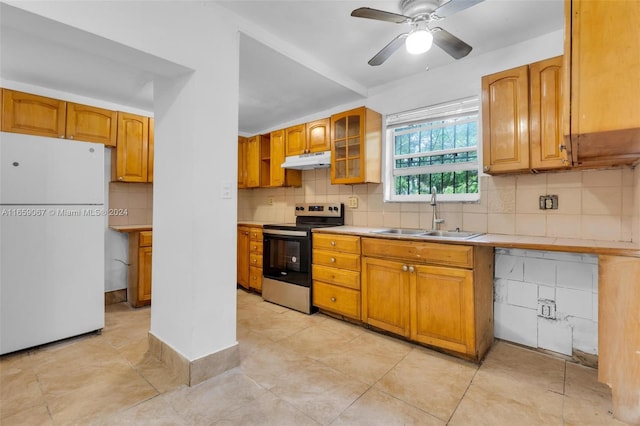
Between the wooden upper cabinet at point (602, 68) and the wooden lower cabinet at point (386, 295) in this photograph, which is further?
the wooden lower cabinet at point (386, 295)

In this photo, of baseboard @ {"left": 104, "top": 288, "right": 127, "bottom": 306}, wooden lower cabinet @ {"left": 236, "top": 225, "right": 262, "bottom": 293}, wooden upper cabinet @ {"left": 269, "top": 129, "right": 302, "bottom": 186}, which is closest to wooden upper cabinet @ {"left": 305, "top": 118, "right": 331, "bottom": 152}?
wooden upper cabinet @ {"left": 269, "top": 129, "right": 302, "bottom": 186}

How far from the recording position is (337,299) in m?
2.77

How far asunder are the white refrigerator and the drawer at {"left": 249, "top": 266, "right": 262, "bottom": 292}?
1581mm

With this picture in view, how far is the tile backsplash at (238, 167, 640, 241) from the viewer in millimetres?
1938

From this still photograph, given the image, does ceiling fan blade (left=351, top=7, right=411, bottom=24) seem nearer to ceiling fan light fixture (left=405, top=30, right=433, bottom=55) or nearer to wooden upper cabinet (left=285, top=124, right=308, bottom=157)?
ceiling fan light fixture (left=405, top=30, right=433, bottom=55)

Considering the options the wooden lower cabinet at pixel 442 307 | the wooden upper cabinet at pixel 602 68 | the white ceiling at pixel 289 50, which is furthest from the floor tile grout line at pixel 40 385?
the wooden upper cabinet at pixel 602 68

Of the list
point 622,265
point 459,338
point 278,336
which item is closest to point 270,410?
point 278,336

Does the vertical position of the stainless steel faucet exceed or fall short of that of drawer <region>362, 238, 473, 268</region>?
it exceeds it

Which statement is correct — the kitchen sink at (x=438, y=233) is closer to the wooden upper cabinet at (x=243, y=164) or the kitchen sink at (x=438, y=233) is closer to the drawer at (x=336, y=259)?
the drawer at (x=336, y=259)

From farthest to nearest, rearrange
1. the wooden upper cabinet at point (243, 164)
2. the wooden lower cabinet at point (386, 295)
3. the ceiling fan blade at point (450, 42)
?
the wooden upper cabinet at point (243, 164), the wooden lower cabinet at point (386, 295), the ceiling fan blade at point (450, 42)

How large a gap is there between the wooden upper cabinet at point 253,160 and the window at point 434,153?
1890mm

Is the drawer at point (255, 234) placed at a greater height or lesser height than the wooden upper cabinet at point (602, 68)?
lesser

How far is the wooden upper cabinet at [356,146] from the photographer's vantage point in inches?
119

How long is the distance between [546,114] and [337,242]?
1.85 meters
